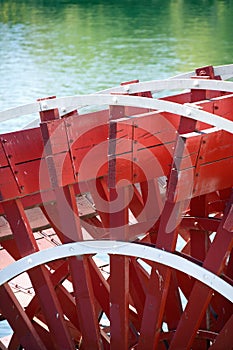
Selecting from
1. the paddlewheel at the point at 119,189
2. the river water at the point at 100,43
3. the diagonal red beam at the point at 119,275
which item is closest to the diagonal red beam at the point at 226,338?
the paddlewheel at the point at 119,189

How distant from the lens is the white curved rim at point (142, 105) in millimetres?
2553

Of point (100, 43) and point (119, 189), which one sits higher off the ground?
point (119, 189)

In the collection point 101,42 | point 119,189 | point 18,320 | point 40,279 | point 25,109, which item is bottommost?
point 101,42

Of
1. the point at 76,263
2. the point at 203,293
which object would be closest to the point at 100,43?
the point at 76,263

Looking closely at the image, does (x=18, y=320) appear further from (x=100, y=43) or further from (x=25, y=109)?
(x=100, y=43)

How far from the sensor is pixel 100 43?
49.1 ft

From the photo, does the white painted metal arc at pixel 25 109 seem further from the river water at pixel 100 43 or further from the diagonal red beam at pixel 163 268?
the river water at pixel 100 43

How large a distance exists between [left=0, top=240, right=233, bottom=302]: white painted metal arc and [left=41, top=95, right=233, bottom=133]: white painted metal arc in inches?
19.4

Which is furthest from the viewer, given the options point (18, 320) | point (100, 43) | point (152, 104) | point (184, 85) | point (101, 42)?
point (101, 42)

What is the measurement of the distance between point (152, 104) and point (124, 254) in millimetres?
554

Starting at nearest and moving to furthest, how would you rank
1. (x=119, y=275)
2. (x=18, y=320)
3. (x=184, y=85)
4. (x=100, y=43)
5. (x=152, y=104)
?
(x=152, y=104)
(x=184, y=85)
(x=119, y=275)
(x=18, y=320)
(x=100, y=43)

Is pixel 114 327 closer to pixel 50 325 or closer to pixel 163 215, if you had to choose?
pixel 50 325

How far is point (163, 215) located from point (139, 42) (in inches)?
474

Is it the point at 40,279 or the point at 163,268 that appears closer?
the point at 163,268
